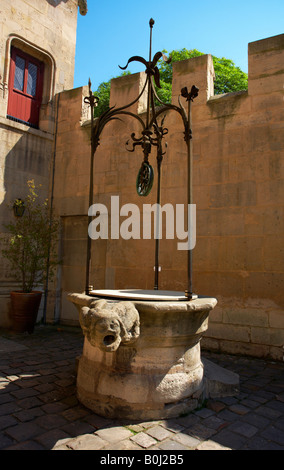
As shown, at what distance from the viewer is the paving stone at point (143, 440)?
2.13 metres

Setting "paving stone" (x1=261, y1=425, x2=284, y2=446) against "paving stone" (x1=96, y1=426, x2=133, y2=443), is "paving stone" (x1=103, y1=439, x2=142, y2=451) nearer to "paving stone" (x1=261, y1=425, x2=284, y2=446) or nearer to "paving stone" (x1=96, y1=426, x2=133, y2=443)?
"paving stone" (x1=96, y1=426, x2=133, y2=443)

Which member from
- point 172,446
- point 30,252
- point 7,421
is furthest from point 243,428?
point 30,252

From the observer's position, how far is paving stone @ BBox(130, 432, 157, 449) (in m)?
2.13

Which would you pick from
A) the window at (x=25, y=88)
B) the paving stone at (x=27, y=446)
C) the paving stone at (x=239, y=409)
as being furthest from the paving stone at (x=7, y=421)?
the window at (x=25, y=88)

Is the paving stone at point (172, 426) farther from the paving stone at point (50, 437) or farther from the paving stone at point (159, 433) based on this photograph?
the paving stone at point (50, 437)

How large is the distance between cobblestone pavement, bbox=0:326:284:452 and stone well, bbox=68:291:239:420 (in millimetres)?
103

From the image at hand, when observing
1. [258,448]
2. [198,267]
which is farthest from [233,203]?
[258,448]

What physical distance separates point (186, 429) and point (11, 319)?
434cm

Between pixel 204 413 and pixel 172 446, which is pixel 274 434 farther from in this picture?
pixel 172 446

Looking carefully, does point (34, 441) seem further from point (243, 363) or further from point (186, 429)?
point (243, 363)

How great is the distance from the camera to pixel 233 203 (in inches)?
185

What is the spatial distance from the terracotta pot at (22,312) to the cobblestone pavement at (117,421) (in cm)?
170

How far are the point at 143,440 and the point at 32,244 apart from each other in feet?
14.7

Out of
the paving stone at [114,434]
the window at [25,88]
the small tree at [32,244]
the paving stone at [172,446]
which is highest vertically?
the window at [25,88]
